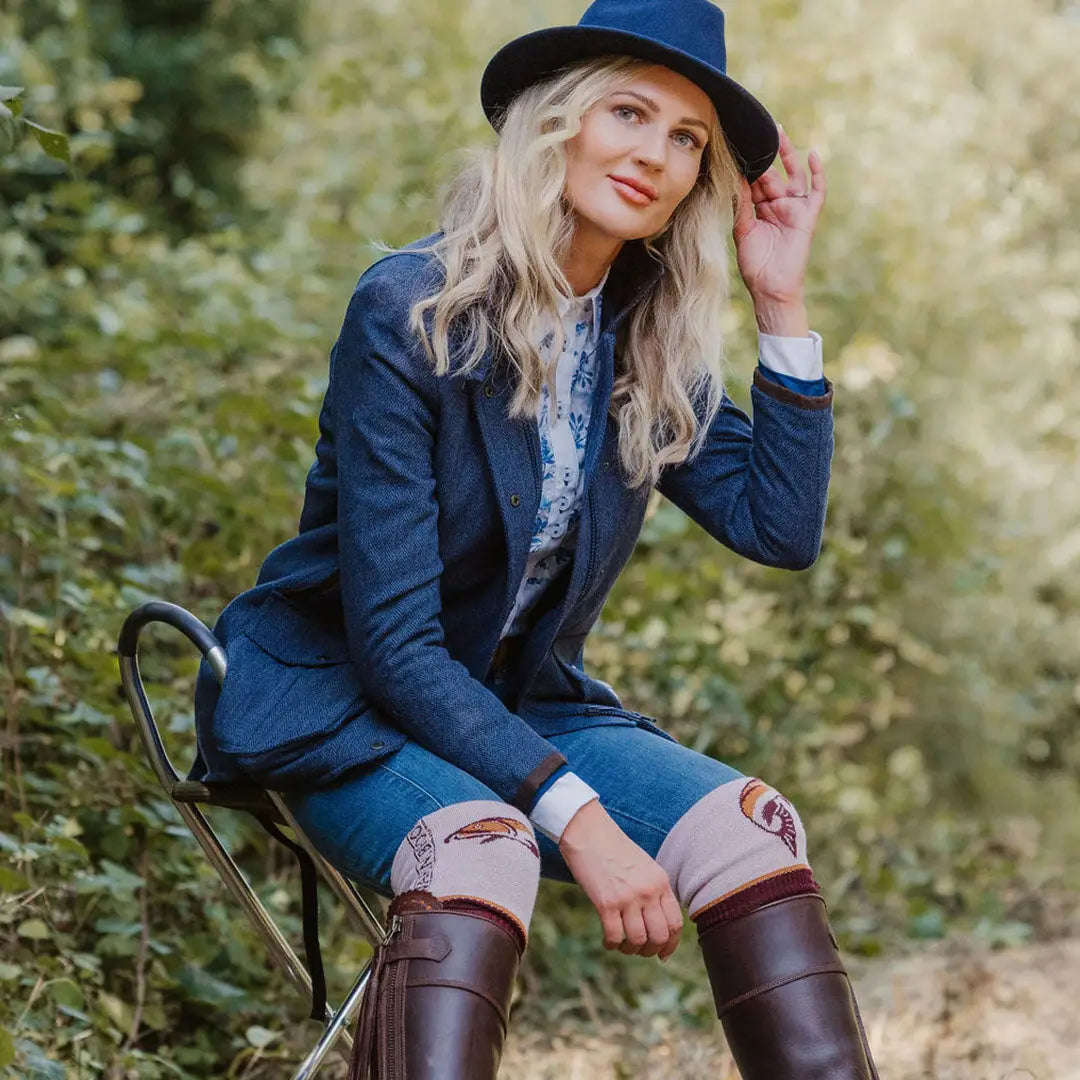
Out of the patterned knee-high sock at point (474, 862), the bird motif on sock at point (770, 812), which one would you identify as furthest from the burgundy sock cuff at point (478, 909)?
the bird motif on sock at point (770, 812)

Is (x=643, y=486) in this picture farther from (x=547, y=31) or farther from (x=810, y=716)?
(x=810, y=716)

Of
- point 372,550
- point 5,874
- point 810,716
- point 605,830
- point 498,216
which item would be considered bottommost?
point 810,716

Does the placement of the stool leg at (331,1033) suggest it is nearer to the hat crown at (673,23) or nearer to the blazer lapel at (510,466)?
the blazer lapel at (510,466)

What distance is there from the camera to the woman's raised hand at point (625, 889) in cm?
174

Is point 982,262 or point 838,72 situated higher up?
point 838,72

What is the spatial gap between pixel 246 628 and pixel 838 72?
16.3 feet

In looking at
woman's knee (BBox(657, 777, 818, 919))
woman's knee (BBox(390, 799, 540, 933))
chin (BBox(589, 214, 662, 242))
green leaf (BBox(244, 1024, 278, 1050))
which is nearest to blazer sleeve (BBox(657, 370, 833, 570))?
chin (BBox(589, 214, 662, 242))

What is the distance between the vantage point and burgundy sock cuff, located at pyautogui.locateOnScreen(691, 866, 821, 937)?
5.90ft

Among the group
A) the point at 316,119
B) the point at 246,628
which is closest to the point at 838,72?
the point at 316,119

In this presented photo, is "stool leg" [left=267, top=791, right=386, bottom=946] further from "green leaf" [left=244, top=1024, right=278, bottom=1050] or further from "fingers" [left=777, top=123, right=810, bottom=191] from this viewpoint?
A: "fingers" [left=777, top=123, right=810, bottom=191]

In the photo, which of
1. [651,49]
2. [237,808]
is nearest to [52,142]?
[651,49]

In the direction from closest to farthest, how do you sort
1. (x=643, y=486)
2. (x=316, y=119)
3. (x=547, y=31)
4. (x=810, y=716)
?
(x=547, y=31) → (x=643, y=486) → (x=810, y=716) → (x=316, y=119)

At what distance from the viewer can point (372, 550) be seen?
6.13 ft

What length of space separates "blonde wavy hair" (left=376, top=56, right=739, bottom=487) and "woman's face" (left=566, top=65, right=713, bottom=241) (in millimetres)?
21
